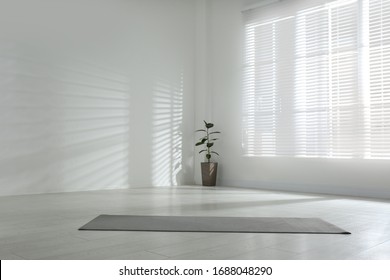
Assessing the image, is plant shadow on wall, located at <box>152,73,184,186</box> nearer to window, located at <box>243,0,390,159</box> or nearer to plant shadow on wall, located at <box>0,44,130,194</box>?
plant shadow on wall, located at <box>0,44,130,194</box>

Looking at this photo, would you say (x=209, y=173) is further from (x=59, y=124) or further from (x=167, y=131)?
(x=59, y=124)

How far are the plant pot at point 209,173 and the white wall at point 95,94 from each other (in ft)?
1.50

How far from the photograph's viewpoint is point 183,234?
285 cm

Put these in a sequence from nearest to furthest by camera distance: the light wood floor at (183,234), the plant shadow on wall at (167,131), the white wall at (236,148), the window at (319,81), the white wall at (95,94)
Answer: the light wood floor at (183,234), the window at (319,81), the white wall at (95,94), the white wall at (236,148), the plant shadow on wall at (167,131)

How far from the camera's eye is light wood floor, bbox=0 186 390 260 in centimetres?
234

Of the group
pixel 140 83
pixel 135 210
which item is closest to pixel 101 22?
pixel 140 83

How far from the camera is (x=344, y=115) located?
18.4ft

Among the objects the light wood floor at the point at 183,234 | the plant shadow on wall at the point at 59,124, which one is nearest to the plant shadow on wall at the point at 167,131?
the plant shadow on wall at the point at 59,124

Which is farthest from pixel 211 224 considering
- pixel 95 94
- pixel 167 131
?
pixel 167 131

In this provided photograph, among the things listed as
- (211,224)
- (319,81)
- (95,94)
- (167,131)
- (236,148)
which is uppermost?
(319,81)

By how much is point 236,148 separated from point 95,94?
2.30 metres

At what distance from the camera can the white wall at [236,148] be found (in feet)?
18.9

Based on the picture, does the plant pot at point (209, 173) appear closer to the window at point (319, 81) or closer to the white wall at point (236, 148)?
the white wall at point (236, 148)

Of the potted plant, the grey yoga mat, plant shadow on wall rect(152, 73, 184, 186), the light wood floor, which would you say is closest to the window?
the potted plant
